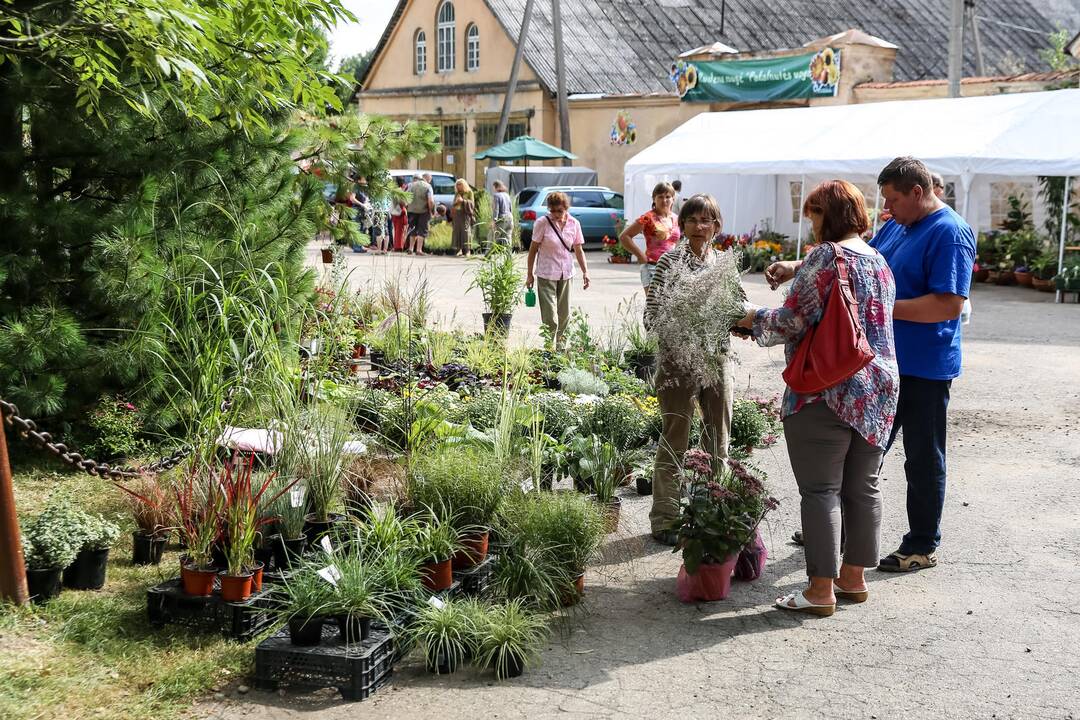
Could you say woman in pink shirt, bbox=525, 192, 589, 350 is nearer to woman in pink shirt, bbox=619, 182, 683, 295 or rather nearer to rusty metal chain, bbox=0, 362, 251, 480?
woman in pink shirt, bbox=619, 182, 683, 295

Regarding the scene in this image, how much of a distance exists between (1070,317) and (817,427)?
40.5 feet

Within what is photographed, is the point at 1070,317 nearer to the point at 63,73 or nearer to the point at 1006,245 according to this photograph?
the point at 1006,245

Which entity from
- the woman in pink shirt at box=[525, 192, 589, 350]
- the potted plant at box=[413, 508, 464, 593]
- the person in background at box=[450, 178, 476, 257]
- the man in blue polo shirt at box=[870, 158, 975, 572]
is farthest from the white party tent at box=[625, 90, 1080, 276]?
the potted plant at box=[413, 508, 464, 593]

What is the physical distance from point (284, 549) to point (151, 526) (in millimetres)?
890

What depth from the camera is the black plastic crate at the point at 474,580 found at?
4844mm

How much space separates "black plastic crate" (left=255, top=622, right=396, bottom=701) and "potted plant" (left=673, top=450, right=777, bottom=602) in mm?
1499

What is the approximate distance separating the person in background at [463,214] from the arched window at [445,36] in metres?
15.5

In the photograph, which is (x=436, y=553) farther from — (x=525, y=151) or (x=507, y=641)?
(x=525, y=151)

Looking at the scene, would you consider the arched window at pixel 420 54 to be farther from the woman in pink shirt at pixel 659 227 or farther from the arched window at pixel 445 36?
the woman in pink shirt at pixel 659 227

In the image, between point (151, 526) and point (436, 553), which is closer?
point (436, 553)

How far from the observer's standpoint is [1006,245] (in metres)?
20.0

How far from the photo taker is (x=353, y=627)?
4262mm

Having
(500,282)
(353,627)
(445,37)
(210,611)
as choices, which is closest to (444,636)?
(353,627)

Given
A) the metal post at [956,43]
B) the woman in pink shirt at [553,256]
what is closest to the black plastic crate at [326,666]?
the woman in pink shirt at [553,256]
